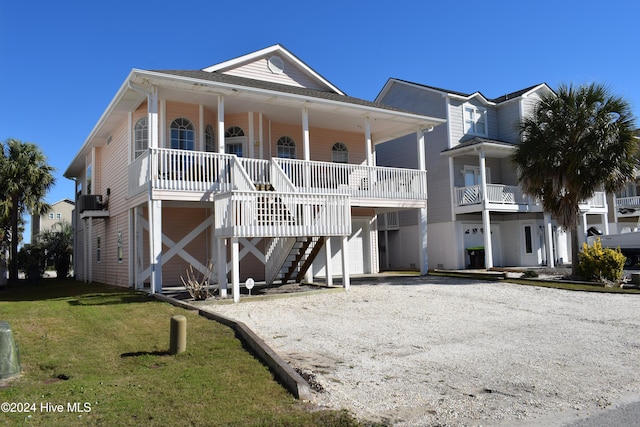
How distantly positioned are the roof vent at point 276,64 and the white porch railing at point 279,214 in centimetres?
795

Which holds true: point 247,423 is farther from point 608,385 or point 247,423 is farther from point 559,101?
point 559,101

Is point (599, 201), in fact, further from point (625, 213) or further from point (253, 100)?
point (253, 100)

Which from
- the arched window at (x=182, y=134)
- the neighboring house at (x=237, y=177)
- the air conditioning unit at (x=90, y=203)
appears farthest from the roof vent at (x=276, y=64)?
the air conditioning unit at (x=90, y=203)

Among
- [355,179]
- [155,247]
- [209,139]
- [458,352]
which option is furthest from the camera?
[355,179]

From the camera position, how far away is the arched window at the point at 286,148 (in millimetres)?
19016

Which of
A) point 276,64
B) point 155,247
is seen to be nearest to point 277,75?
point 276,64

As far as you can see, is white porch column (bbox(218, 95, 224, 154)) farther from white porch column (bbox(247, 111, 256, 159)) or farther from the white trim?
the white trim

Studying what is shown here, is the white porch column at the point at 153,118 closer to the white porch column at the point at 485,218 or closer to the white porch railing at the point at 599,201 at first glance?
the white porch column at the point at 485,218

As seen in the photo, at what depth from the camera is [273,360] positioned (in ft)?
20.5

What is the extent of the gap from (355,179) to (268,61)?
6.05m

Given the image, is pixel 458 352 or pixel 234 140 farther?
pixel 234 140

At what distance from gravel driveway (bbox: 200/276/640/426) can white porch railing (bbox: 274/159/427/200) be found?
4195 mm

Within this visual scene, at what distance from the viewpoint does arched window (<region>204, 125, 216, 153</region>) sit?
17066 mm

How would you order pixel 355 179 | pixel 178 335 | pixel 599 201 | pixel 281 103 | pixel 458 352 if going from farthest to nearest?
pixel 599 201 < pixel 355 179 < pixel 281 103 < pixel 458 352 < pixel 178 335
